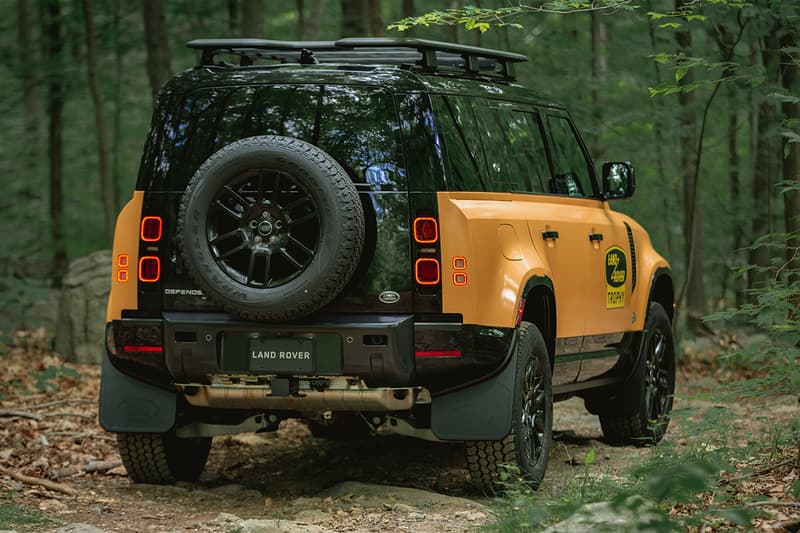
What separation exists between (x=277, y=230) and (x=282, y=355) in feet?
2.22

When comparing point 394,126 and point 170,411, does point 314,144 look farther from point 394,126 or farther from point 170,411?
point 170,411

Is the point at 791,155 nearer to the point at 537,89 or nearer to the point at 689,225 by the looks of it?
the point at 537,89

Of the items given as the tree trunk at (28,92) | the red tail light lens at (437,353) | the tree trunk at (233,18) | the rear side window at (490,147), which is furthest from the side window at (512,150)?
the tree trunk at (28,92)

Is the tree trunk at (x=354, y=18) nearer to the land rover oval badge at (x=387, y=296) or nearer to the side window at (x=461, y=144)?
the side window at (x=461, y=144)

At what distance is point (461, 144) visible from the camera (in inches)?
257

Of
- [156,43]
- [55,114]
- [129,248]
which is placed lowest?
[129,248]

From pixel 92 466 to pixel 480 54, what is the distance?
3658 mm

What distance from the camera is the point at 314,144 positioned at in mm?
6355

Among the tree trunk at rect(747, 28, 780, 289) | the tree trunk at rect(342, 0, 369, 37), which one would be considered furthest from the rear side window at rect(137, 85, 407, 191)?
the tree trunk at rect(342, 0, 369, 37)

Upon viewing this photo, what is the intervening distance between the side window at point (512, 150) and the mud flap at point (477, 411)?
3.73 feet

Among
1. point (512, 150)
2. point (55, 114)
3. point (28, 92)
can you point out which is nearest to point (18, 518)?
point (512, 150)

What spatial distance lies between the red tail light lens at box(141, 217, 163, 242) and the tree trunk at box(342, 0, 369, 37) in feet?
33.8

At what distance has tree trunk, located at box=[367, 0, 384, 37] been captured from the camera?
15.9 metres

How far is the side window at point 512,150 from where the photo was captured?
271 inches
